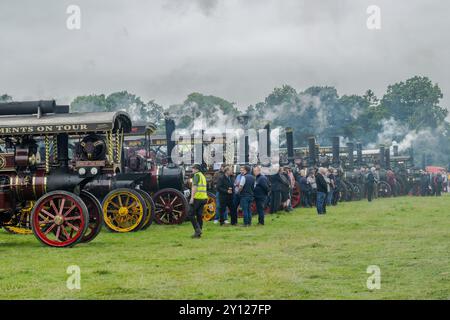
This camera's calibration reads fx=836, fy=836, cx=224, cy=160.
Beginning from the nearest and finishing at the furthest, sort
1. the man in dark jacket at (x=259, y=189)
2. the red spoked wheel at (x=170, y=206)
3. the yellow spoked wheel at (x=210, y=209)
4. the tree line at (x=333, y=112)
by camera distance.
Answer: the red spoked wheel at (x=170, y=206), the man in dark jacket at (x=259, y=189), the yellow spoked wheel at (x=210, y=209), the tree line at (x=333, y=112)

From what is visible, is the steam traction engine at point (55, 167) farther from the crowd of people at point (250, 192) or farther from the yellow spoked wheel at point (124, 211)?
the yellow spoked wheel at point (124, 211)

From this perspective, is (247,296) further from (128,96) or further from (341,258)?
(128,96)

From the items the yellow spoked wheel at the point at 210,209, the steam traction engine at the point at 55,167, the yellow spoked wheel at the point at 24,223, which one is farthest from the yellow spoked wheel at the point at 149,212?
the yellow spoked wheel at the point at 210,209

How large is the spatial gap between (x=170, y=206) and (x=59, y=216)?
554cm

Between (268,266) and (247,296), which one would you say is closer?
(247,296)

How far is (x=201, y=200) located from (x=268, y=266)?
4.35 metres

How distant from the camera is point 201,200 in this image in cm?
1408

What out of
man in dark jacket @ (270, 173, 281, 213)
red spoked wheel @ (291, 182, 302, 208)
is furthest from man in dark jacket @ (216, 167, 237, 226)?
red spoked wheel @ (291, 182, 302, 208)

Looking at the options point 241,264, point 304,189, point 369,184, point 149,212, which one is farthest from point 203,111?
point 241,264

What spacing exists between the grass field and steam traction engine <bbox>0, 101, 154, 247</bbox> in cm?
43

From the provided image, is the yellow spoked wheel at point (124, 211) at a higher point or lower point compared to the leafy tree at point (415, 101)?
lower

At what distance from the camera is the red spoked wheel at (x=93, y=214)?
42.2 feet
